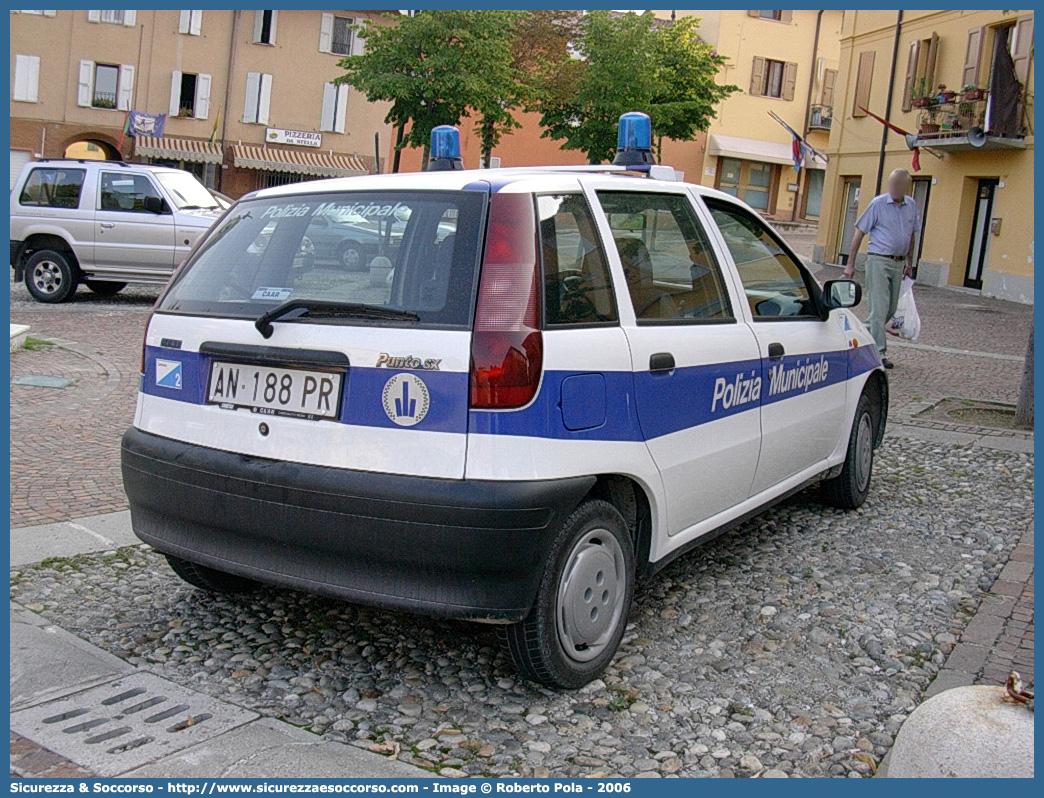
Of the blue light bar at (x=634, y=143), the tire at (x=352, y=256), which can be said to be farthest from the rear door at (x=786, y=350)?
the tire at (x=352, y=256)

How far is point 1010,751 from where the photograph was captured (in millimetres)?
2711

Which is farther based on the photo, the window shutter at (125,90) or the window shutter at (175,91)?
the window shutter at (175,91)

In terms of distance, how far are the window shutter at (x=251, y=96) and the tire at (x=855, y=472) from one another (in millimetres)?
40182

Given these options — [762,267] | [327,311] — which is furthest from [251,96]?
[327,311]

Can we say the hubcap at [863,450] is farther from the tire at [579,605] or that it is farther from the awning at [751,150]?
the awning at [751,150]

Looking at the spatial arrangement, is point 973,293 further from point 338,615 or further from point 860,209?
point 338,615

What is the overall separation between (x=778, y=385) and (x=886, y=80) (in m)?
27.4

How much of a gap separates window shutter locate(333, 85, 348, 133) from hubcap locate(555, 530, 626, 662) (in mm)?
42472

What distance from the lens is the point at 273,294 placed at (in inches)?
146

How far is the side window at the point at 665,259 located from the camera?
3.96 meters

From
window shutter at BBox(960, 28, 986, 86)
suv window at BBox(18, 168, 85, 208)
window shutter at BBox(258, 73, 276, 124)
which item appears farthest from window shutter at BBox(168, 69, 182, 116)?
suv window at BBox(18, 168, 85, 208)

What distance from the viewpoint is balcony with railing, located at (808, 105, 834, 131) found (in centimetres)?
5044

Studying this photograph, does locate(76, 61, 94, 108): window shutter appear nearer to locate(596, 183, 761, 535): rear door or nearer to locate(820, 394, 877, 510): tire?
locate(820, 394, 877, 510): tire

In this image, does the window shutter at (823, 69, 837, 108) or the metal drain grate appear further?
the window shutter at (823, 69, 837, 108)
